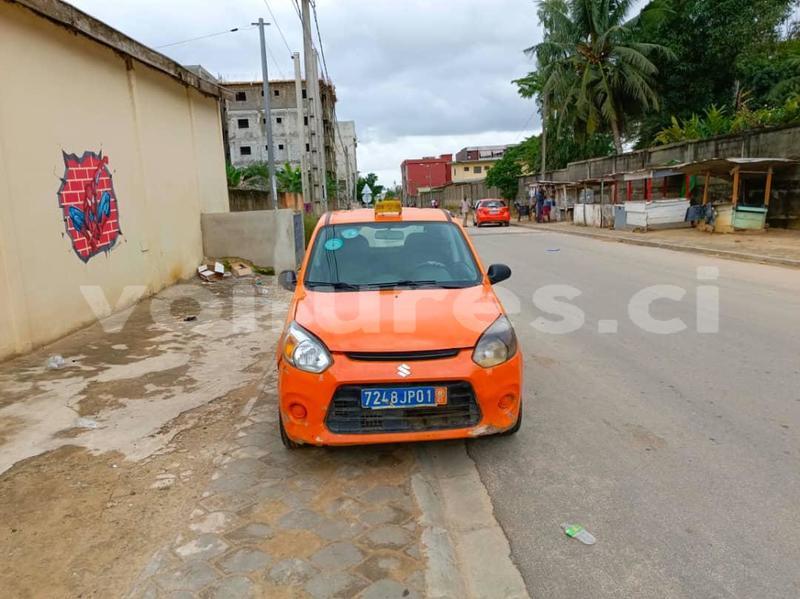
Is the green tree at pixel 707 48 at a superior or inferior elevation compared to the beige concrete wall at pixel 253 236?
superior

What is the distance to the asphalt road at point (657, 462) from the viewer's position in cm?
272

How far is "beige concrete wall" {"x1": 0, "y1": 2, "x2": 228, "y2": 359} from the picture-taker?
21.4 ft

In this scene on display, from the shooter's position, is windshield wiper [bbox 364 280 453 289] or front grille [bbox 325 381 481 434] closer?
front grille [bbox 325 381 481 434]

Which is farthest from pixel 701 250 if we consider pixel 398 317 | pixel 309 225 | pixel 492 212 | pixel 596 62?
pixel 596 62

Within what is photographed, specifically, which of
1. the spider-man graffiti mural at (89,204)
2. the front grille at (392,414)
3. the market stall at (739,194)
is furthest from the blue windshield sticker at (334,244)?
the market stall at (739,194)

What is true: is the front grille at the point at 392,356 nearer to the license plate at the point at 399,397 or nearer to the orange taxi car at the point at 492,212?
the license plate at the point at 399,397

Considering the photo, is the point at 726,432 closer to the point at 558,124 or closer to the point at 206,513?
the point at 206,513

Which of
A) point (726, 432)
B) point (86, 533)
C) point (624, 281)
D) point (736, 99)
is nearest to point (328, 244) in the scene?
point (86, 533)

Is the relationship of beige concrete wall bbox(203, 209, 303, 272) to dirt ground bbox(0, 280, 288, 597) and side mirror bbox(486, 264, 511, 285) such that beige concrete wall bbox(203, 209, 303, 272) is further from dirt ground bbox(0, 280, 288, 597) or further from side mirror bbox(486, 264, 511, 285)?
side mirror bbox(486, 264, 511, 285)

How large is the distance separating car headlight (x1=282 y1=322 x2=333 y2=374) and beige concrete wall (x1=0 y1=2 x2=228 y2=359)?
13.9 feet

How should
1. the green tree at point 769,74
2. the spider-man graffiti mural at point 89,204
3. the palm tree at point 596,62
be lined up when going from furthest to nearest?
the palm tree at point 596,62, the green tree at point 769,74, the spider-man graffiti mural at point 89,204

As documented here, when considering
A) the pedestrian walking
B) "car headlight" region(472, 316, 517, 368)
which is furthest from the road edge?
the pedestrian walking

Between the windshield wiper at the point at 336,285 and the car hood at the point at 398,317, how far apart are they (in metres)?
0.11

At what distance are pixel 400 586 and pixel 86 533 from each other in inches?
68.3
